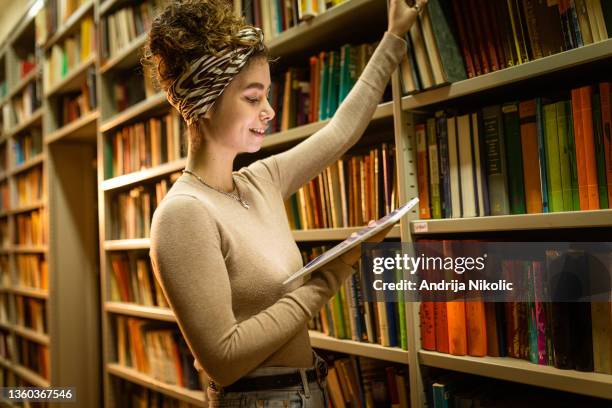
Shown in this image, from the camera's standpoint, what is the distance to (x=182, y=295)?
839mm

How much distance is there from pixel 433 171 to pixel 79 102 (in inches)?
104

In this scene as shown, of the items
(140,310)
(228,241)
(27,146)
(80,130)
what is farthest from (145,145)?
(27,146)

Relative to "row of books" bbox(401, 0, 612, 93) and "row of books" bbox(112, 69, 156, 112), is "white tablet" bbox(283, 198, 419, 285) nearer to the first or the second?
"row of books" bbox(401, 0, 612, 93)

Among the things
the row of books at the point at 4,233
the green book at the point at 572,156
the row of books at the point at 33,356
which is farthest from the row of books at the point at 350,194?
the row of books at the point at 4,233

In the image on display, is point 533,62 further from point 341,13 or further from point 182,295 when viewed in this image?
point 182,295

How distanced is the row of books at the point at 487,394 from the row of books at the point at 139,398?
1.40 metres

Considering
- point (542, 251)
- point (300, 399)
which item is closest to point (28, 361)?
point (300, 399)

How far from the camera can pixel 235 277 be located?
3.07 feet

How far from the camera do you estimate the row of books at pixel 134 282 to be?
91.4 inches

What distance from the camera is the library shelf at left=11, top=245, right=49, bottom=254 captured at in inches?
134

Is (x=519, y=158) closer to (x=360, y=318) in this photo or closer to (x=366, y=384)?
(x=360, y=318)

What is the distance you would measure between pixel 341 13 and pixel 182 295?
941 millimetres

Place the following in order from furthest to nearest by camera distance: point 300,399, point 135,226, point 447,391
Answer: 1. point 135,226
2. point 447,391
3. point 300,399

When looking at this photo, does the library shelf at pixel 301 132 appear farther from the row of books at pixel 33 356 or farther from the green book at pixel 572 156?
the row of books at pixel 33 356
